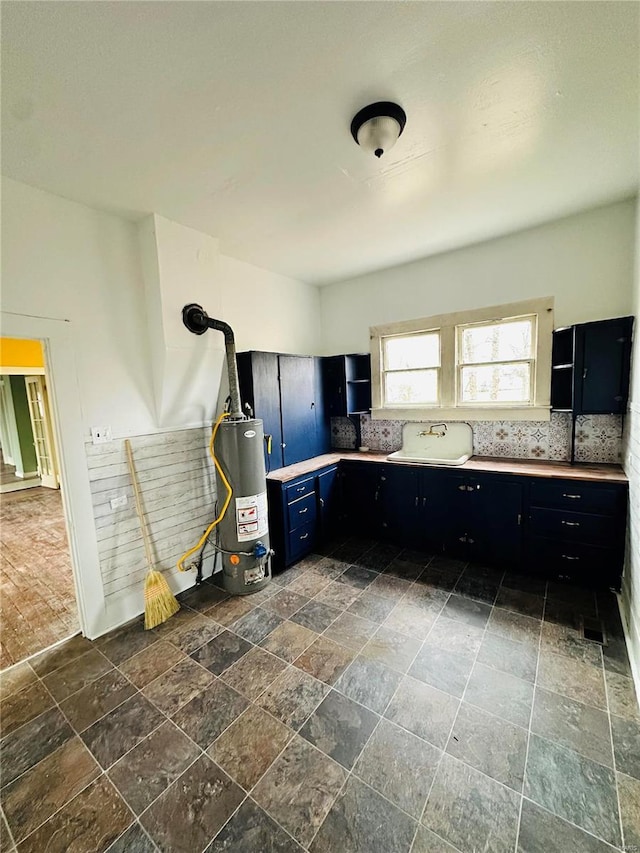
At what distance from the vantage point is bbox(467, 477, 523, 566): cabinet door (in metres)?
2.81

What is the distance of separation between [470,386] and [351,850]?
10.8 feet

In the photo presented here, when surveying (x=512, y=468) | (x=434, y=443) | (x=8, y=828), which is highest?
(x=434, y=443)

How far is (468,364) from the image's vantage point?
11.3ft

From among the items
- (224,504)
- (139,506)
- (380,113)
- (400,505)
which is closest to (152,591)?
(139,506)

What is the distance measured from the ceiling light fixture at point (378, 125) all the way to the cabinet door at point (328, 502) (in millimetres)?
2590

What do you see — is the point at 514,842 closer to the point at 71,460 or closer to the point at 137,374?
the point at 71,460

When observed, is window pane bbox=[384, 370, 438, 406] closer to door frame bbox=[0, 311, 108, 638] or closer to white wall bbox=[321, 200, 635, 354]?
white wall bbox=[321, 200, 635, 354]

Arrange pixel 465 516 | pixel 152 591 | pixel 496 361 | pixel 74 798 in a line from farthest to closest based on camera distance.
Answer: pixel 496 361, pixel 465 516, pixel 152 591, pixel 74 798

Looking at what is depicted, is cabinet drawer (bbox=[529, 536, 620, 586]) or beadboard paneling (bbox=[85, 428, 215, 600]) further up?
beadboard paneling (bbox=[85, 428, 215, 600])

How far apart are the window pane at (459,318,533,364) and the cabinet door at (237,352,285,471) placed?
1953 mm

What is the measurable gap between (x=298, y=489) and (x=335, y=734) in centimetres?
183

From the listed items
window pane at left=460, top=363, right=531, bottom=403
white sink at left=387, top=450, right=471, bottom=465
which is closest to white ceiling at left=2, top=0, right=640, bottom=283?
window pane at left=460, top=363, right=531, bottom=403

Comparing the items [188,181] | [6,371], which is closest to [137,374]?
[188,181]

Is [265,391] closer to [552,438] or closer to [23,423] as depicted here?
[552,438]
